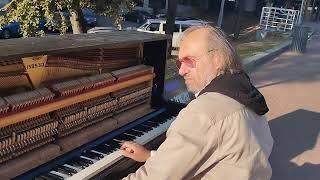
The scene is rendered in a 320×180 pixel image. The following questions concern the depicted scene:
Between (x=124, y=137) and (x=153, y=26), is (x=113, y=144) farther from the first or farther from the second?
(x=153, y=26)

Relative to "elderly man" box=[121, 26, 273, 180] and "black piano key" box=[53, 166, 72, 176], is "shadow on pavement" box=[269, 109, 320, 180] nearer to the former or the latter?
"black piano key" box=[53, 166, 72, 176]

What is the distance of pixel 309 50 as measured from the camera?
894 inches

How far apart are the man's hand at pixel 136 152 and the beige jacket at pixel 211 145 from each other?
3.03 ft

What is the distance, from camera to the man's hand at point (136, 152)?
120 inches

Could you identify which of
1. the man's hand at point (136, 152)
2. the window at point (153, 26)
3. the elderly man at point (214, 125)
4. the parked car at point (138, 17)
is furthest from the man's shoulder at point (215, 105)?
the parked car at point (138, 17)

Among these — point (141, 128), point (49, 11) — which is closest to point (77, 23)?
point (49, 11)

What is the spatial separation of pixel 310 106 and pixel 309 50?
13.2 metres

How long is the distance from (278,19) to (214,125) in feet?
100

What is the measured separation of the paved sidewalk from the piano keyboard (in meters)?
2.55

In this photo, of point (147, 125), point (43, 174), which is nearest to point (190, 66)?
point (43, 174)

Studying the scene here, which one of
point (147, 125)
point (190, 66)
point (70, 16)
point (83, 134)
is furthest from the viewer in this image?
point (70, 16)

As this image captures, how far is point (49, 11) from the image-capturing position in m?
8.23

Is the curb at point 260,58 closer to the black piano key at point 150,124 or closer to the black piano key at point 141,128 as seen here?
the black piano key at point 150,124

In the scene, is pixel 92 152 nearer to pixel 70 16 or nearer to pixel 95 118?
pixel 95 118
